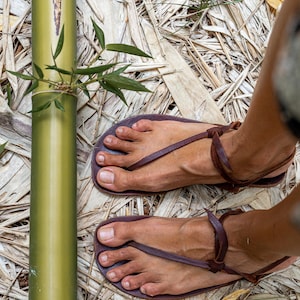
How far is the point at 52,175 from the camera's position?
91 centimetres

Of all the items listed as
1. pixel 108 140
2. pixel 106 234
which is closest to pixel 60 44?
pixel 108 140

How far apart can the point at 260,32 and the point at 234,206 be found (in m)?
0.34

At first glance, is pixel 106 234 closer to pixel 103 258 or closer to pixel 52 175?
pixel 103 258

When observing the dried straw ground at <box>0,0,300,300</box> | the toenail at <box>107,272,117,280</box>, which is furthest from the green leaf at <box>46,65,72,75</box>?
the toenail at <box>107,272,117,280</box>

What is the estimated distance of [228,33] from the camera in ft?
3.55

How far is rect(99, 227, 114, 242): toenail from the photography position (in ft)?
3.23

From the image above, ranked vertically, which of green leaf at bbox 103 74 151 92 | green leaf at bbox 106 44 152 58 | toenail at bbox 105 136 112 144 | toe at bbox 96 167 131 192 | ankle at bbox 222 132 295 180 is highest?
green leaf at bbox 106 44 152 58

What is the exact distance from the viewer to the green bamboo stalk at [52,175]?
2.96 ft

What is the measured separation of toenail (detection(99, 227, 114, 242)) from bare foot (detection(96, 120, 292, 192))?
7cm

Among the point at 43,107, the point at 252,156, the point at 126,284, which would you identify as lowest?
the point at 126,284

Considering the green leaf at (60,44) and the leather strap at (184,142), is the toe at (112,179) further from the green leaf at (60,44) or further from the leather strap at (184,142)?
the green leaf at (60,44)

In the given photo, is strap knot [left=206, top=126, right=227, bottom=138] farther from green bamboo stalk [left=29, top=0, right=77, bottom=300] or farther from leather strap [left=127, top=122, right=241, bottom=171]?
green bamboo stalk [left=29, top=0, right=77, bottom=300]

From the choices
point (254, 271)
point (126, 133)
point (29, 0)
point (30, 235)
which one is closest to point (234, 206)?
point (254, 271)

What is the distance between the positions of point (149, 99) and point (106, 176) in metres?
0.16
